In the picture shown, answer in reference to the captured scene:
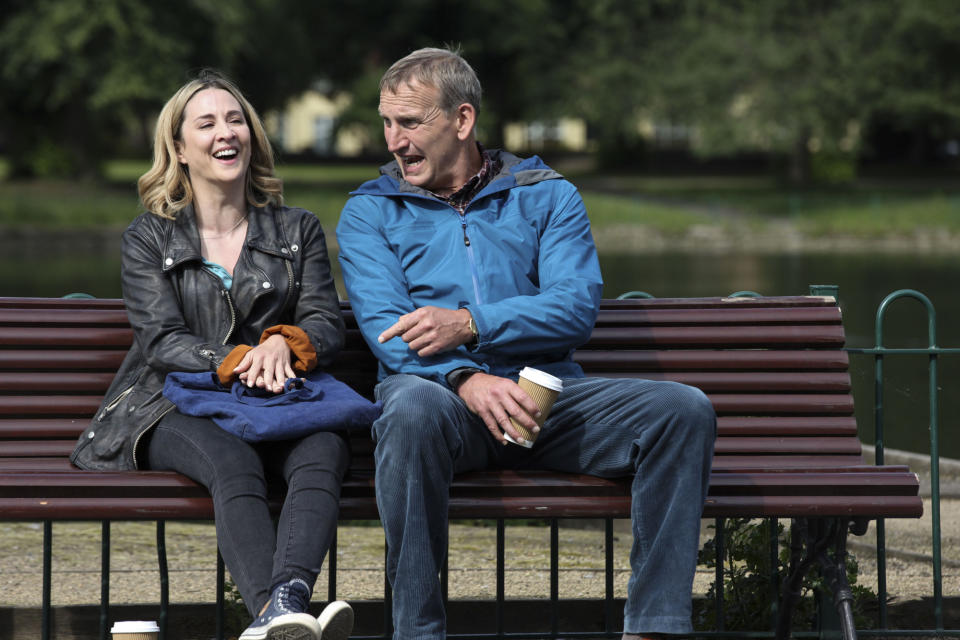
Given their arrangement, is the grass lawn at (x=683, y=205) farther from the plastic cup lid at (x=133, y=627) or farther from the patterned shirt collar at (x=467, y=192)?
the plastic cup lid at (x=133, y=627)

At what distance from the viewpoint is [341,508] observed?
12.7ft

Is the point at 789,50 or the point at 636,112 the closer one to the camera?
the point at 789,50

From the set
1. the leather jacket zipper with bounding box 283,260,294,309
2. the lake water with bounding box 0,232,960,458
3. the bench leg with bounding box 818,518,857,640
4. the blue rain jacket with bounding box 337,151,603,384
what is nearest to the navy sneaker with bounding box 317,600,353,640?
the blue rain jacket with bounding box 337,151,603,384

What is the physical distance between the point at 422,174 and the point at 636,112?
45.3 m

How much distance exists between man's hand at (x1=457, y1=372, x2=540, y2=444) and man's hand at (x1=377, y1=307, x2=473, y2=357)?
19 centimetres

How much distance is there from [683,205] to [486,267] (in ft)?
115

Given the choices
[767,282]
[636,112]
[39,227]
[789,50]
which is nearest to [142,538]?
[767,282]

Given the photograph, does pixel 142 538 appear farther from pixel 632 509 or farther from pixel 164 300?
pixel 632 509

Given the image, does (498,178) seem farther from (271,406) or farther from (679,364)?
(271,406)

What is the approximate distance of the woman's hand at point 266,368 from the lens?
402 cm

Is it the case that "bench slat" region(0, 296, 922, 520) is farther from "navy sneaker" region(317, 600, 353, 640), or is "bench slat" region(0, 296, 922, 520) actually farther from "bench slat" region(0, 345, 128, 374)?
"navy sneaker" region(317, 600, 353, 640)

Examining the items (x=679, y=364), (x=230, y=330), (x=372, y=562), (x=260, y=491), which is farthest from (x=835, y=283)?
(x=260, y=491)

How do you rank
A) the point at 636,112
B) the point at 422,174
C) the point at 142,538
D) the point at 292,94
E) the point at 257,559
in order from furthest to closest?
the point at 292,94 < the point at 636,112 < the point at 142,538 < the point at 422,174 < the point at 257,559

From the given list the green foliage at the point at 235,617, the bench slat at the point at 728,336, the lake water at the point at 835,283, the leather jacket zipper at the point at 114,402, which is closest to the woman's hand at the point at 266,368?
the leather jacket zipper at the point at 114,402
